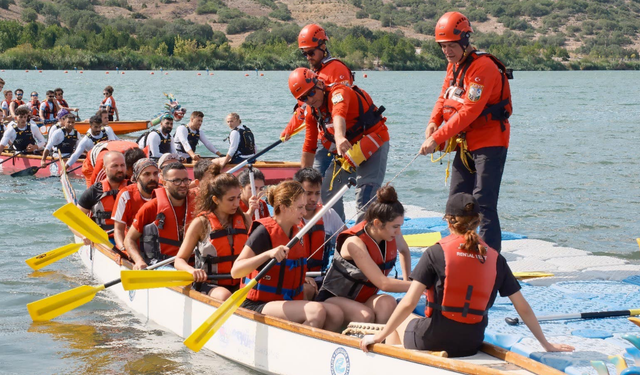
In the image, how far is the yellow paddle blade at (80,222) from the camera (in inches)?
279

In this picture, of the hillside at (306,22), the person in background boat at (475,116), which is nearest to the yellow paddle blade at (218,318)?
the person in background boat at (475,116)

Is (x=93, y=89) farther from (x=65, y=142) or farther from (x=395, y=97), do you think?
(x=65, y=142)

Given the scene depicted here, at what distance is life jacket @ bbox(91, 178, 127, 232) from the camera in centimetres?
820

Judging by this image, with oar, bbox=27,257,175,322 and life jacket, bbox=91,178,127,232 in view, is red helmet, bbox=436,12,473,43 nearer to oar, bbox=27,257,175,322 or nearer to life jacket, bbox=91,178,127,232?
oar, bbox=27,257,175,322

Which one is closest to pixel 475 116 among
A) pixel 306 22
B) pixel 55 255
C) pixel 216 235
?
pixel 216 235

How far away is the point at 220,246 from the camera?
5988 mm

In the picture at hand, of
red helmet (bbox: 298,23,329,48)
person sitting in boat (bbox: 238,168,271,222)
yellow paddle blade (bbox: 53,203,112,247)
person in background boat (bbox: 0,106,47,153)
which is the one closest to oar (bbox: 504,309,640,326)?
person sitting in boat (bbox: 238,168,271,222)

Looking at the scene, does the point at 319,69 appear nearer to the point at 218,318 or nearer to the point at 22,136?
the point at 218,318

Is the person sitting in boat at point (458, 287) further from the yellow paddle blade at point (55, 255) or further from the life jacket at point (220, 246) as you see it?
the yellow paddle blade at point (55, 255)

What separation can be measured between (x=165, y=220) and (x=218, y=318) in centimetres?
153

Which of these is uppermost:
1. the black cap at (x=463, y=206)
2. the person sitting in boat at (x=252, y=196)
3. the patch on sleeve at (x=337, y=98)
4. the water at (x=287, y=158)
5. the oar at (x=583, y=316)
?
the patch on sleeve at (x=337, y=98)

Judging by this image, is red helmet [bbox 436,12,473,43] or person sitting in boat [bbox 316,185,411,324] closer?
person sitting in boat [bbox 316,185,411,324]

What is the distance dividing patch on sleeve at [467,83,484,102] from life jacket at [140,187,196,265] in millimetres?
2412

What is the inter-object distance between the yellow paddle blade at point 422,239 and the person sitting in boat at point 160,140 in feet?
18.3
